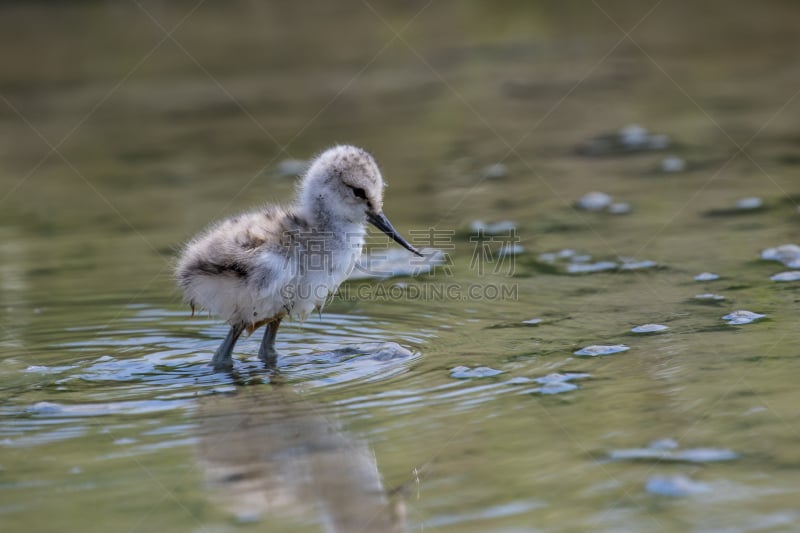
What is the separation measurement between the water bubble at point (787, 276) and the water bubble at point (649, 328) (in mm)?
905

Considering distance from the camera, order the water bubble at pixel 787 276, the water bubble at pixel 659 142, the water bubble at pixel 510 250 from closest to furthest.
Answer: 1. the water bubble at pixel 787 276
2. the water bubble at pixel 510 250
3. the water bubble at pixel 659 142

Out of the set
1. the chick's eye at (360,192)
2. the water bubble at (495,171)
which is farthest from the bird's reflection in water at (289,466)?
the water bubble at (495,171)

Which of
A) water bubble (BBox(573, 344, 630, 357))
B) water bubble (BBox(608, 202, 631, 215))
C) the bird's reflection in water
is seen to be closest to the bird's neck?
the bird's reflection in water

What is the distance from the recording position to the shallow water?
3750 millimetres

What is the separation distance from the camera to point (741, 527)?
3.29 meters

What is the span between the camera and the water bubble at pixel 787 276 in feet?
19.2

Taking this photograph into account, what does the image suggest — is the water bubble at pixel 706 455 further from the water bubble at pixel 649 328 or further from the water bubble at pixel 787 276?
the water bubble at pixel 787 276

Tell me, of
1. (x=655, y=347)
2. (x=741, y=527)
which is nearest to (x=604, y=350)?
(x=655, y=347)

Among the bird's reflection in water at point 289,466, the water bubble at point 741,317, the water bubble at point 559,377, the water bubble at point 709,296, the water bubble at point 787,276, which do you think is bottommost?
A: the bird's reflection in water at point 289,466

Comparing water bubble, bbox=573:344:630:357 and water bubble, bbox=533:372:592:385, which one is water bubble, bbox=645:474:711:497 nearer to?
water bubble, bbox=533:372:592:385

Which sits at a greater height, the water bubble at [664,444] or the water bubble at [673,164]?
the water bubble at [673,164]

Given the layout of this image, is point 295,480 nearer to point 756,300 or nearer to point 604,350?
point 604,350

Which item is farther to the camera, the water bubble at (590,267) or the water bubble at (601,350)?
the water bubble at (590,267)

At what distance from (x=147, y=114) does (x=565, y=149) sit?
14.9 feet
